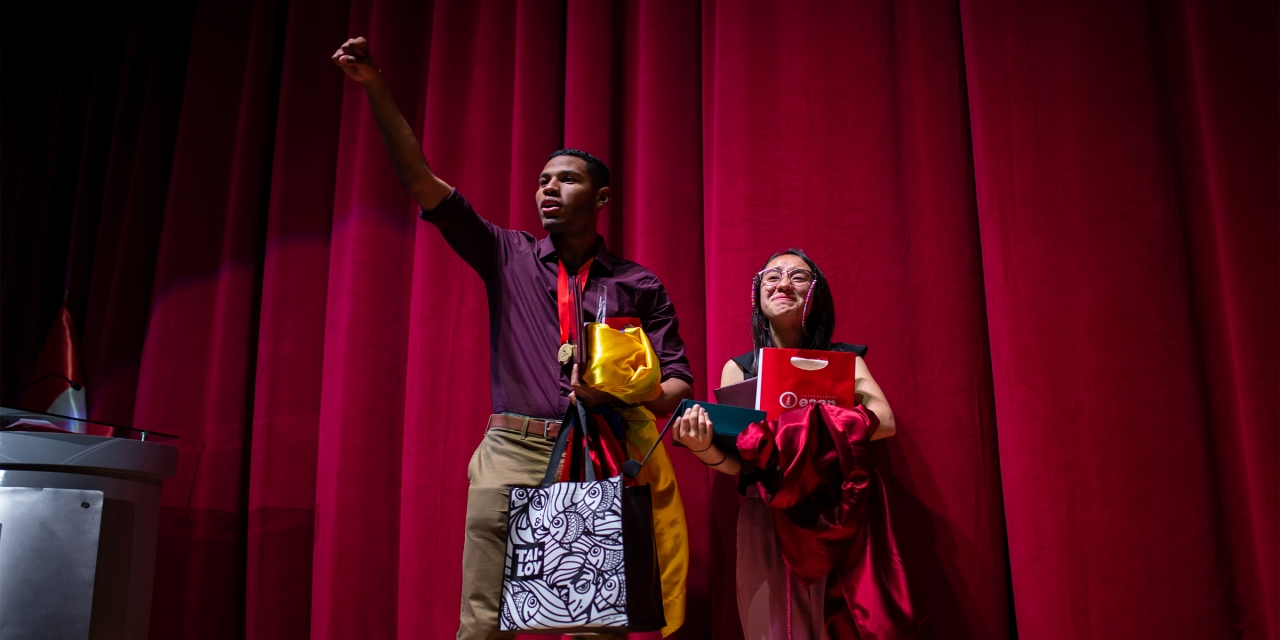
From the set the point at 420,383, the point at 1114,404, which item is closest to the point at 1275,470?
the point at 1114,404

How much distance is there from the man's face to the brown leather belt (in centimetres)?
45

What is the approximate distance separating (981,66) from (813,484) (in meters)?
1.31

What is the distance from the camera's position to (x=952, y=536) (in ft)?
6.99

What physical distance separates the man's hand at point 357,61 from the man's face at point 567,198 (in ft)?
1.45

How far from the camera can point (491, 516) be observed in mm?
1673

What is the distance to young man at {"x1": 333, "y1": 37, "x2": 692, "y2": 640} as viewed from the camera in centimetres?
167

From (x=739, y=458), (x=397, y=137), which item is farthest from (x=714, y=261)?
(x=397, y=137)

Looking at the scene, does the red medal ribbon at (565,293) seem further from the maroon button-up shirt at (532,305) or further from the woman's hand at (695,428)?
the woman's hand at (695,428)

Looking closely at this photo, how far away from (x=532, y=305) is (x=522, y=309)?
0.02 metres

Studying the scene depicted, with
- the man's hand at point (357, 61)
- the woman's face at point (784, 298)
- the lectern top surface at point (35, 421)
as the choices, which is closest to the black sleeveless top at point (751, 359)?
the woman's face at point (784, 298)

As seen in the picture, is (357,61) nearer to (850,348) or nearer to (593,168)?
(593,168)

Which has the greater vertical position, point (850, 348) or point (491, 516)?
point (850, 348)

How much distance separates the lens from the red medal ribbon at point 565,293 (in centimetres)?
185

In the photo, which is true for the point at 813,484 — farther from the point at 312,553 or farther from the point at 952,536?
the point at 312,553
